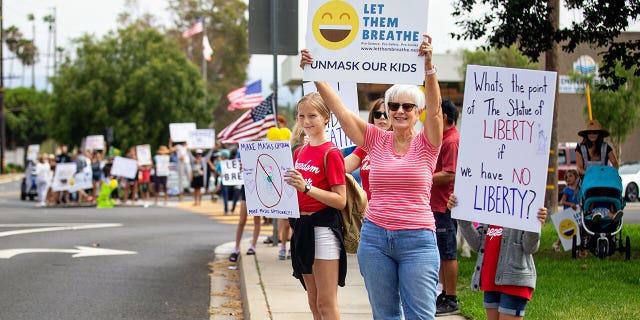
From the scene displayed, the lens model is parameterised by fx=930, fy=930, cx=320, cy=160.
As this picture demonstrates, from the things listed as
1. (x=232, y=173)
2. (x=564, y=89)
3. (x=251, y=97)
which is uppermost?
(x=564, y=89)

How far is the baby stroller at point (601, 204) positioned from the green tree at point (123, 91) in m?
36.0

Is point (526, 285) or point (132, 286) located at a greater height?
point (526, 285)

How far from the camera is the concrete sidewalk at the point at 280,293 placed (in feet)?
25.7

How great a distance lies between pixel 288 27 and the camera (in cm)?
1249

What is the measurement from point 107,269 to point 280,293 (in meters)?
3.54

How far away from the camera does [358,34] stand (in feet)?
18.4

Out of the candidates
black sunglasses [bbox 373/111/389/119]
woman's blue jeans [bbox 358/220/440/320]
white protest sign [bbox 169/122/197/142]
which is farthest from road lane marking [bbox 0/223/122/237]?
white protest sign [bbox 169/122/197/142]

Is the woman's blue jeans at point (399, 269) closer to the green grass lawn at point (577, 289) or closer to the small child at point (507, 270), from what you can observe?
the small child at point (507, 270)

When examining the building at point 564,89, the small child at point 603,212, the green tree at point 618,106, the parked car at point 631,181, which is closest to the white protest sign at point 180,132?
the building at point 564,89

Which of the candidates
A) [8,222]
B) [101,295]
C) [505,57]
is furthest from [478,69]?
[505,57]

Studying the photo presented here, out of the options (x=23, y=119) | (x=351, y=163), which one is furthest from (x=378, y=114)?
(x=23, y=119)

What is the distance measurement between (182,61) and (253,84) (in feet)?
77.4

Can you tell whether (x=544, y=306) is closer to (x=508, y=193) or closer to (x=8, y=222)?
(x=508, y=193)

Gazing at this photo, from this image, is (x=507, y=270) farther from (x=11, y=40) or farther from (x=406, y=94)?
(x=11, y=40)
